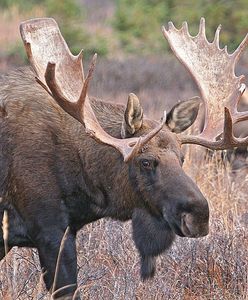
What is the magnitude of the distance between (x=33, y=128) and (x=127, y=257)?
1414mm

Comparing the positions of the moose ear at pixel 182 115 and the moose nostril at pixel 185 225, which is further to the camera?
the moose ear at pixel 182 115

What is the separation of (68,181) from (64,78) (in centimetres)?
54

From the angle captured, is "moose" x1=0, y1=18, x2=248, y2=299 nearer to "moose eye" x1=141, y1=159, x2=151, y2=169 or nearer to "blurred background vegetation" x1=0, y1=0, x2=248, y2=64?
"moose eye" x1=141, y1=159, x2=151, y2=169

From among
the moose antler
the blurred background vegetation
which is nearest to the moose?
the moose antler

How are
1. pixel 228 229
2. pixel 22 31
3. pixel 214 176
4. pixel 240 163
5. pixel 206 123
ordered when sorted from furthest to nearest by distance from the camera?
pixel 240 163
pixel 214 176
pixel 228 229
pixel 206 123
pixel 22 31

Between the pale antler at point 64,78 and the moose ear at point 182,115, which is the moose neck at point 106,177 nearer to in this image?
the pale antler at point 64,78

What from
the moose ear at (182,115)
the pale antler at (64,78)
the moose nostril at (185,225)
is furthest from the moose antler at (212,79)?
the moose nostril at (185,225)

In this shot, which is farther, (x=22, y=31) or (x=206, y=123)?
(x=206, y=123)

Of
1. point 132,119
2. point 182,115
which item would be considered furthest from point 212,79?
point 132,119

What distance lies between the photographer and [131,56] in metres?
24.3

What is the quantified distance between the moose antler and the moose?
14 centimetres

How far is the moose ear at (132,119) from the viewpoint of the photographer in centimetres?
545

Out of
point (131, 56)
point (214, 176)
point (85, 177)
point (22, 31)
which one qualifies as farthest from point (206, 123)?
point (131, 56)

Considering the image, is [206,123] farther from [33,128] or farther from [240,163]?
[240,163]
